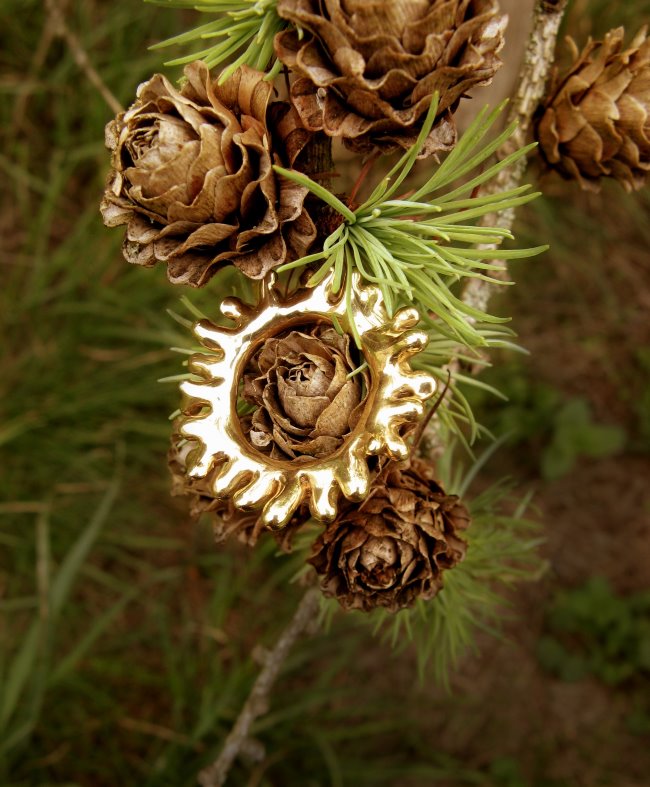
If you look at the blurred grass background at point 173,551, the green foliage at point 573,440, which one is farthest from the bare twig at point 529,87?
the green foliage at point 573,440

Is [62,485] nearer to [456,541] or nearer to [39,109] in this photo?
[39,109]

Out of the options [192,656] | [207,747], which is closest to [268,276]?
[207,747]

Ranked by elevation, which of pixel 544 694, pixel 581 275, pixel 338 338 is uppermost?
pixel 581 275

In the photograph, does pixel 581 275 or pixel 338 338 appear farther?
pixel 581 275

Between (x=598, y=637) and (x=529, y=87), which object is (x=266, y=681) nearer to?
(x=529, y=87)

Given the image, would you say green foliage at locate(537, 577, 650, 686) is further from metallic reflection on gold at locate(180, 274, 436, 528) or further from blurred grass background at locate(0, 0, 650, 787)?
metallic reflection on gold at locate(180, 274, 436, 528)

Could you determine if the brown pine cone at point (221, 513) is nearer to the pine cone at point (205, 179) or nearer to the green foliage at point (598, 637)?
the pine cone at point (205, 179)
